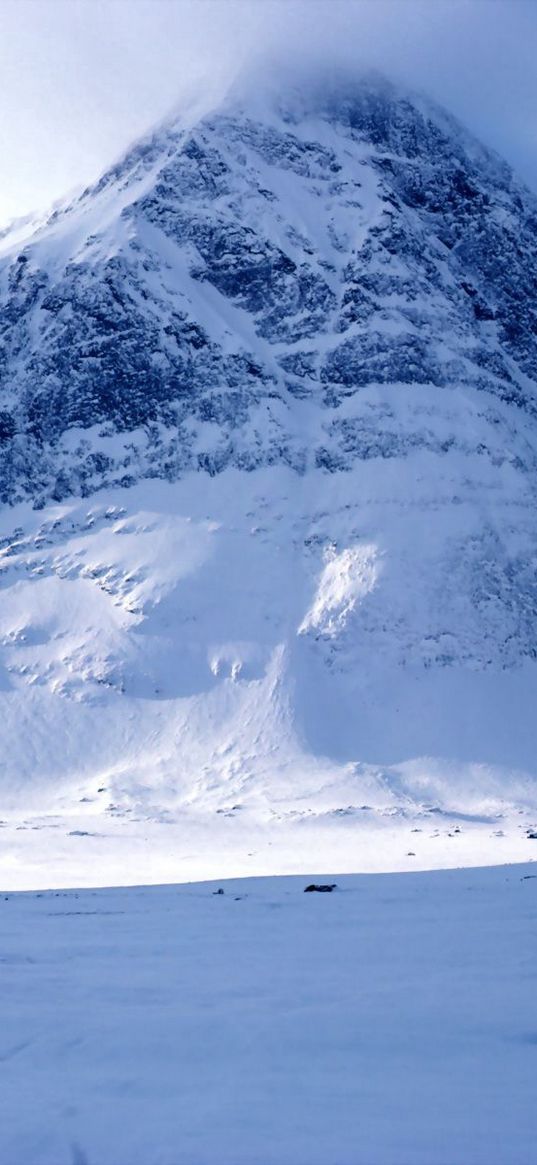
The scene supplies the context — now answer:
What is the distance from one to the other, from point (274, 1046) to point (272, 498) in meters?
82.2

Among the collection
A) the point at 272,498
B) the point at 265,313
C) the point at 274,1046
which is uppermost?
the point at 265,313

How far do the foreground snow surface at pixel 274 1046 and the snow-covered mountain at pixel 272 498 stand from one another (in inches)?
1134

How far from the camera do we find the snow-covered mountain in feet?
224

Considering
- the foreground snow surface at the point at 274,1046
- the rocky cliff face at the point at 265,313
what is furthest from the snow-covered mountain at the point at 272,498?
the foreground snow surface at the point at 274,1046

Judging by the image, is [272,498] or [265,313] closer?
[272,498]

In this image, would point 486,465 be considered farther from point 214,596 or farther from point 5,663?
point 5,663

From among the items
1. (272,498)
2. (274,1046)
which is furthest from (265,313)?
(274,1046)

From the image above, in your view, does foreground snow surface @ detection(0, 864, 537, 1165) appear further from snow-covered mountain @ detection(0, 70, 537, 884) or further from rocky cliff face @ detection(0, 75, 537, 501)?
rocky cliff face @ detection(0, 75, 537, 501)

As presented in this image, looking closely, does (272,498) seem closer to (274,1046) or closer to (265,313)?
(265,313)

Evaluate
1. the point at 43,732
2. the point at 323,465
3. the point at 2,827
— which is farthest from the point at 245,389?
the point at 2,827

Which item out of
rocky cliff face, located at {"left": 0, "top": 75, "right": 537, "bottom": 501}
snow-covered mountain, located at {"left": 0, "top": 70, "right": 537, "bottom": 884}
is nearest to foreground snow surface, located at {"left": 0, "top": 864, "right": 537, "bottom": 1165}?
snow-covered mountain, located at {"left": 0, "top": 70, "right": 537, "bottom": 884}

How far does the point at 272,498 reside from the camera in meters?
89.2

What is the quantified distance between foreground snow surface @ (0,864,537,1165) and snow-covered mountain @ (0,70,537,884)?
94.5 feet

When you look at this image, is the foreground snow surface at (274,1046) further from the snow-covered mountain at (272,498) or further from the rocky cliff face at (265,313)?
the rocky cliff face at (265,313)
